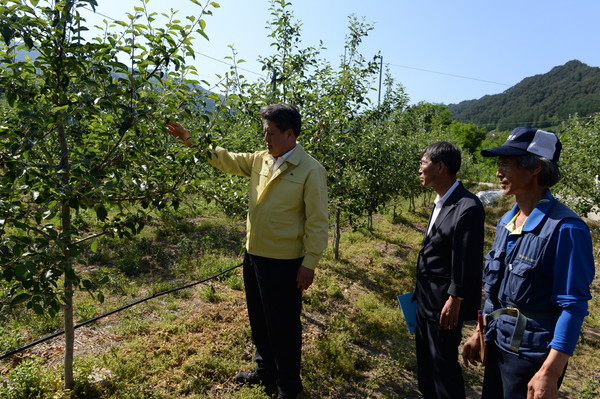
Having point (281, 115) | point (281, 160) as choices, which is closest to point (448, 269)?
point (281, 160)

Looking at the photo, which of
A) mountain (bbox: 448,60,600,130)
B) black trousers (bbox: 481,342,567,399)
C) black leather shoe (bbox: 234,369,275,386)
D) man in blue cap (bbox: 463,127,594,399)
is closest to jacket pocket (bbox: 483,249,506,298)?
man in blue cap (bbox: 463,127,594,399)

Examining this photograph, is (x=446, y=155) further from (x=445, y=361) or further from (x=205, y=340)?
(x=205, y=340)

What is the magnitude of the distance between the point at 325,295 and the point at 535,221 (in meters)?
3.80

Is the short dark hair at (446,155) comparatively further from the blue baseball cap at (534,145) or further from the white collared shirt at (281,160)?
the white collared shirt at (281,160)

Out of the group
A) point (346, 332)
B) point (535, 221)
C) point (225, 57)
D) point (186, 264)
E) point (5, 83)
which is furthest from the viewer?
point (186, 264)

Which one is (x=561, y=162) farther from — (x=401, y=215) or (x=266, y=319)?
(x=266, y=319)

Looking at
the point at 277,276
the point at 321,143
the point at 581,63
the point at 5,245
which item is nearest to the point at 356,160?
the point at 321,143

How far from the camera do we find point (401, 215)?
11.7 m

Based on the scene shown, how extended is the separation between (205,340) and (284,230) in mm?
1812

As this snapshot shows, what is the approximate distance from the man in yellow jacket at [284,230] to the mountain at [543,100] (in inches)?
3903

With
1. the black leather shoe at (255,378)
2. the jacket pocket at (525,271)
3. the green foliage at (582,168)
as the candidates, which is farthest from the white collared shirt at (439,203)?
the green foliage at (582,168)

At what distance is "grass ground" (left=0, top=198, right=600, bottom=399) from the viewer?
10.3 ft

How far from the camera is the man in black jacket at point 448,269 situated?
2.45 metres

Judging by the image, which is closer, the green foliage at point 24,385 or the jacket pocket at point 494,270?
the jacket pocket at point 494,270
